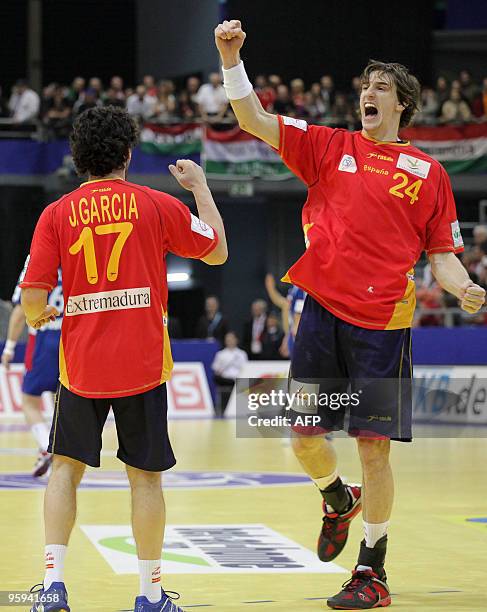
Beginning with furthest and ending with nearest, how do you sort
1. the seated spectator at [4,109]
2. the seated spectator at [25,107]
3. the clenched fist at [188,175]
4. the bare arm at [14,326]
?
the seated spectator at [4,109] < the seated spectator at [25,107] < the bare arm at [14,326] < the clenched fist at [188,175]

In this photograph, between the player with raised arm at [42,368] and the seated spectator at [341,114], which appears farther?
the seated spectator at [341,114]

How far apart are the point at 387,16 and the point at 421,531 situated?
26.9 meters

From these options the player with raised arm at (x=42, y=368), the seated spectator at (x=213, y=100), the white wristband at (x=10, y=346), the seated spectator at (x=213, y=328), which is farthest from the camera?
the seated spectator at (x=213, y=100)

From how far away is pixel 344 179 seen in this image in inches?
237

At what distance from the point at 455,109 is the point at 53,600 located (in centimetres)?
2373

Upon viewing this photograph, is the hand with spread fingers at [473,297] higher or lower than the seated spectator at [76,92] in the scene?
higher

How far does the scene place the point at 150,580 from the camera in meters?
5.02

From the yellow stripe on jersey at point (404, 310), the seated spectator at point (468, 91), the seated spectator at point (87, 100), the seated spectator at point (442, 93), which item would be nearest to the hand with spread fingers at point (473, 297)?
the yellow stripe on jersey at point (404, 310)

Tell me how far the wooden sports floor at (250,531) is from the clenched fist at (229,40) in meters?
2.57

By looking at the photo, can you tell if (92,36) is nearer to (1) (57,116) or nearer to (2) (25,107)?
(2) (25,107)

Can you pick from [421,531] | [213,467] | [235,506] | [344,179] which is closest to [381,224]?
[344,179]

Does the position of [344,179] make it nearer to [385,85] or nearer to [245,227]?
[385,85]

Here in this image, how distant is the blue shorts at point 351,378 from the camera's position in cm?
587

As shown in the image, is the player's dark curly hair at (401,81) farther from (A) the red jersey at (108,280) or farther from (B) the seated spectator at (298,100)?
(B) the seated spectator at (298,100)
